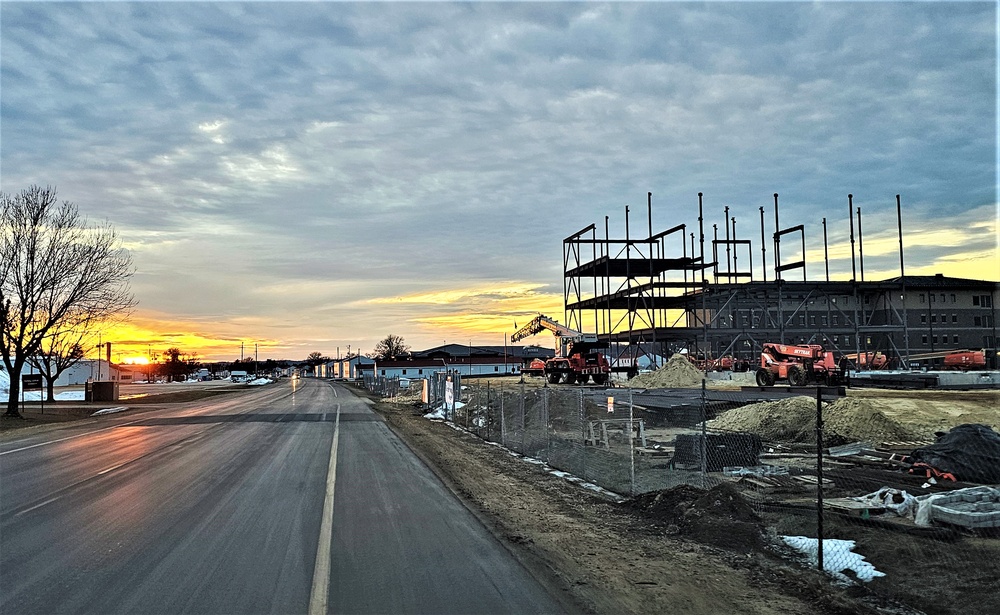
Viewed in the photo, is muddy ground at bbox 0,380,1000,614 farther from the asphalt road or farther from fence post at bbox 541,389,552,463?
fence post at bbox 541,389,552,463

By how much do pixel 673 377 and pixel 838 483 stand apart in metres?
38.2

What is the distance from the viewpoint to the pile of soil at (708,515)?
336 inches

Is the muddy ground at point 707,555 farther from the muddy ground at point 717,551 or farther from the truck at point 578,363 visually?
the truck at point 578,363

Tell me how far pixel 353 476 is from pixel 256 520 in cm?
425

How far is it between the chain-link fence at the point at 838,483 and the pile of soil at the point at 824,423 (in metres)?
0.05

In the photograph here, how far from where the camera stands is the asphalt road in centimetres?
616

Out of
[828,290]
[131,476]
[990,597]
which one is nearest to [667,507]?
[990,597]

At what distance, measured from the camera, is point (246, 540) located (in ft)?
27.1

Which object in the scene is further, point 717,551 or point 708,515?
point 708,515

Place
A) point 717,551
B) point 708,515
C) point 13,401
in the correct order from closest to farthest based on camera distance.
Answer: point 717,551 < point 708,515 < point 13,401

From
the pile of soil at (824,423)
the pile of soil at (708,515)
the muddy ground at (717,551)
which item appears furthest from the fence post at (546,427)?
the pile of soil at (824,423)

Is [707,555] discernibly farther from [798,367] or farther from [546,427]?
[798,367]

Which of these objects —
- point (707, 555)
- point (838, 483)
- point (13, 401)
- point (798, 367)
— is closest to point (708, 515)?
point (707, 555)

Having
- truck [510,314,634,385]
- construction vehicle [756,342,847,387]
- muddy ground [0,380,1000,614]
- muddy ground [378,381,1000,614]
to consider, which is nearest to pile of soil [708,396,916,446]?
muddy ground [378,381,1000,614]
